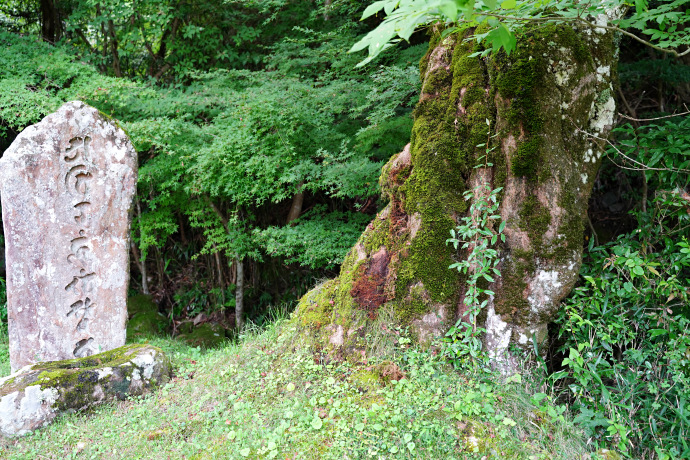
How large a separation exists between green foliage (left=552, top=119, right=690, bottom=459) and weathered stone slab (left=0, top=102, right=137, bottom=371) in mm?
4211

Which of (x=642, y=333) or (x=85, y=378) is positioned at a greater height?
(x=642, y=333)

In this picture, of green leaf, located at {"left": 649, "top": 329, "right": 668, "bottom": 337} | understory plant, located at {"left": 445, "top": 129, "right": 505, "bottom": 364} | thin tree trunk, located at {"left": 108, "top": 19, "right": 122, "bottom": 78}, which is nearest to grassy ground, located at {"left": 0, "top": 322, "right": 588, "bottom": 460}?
understory plant, located at {"left": 445, "top": 129, "right": 505, "bottom": 364}

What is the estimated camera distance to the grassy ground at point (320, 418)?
97.7 inches

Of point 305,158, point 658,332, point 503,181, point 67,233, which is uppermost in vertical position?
point 503,181

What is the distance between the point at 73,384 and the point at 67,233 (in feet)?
5.61

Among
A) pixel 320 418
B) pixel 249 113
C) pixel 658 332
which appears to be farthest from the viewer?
pixel 249 113

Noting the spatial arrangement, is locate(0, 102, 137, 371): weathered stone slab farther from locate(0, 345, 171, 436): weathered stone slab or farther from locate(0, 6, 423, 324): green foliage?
locate(0, 6, 423, 324): green foliage

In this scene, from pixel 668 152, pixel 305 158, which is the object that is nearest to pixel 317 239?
pixel 305 158

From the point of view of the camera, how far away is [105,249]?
464 cm

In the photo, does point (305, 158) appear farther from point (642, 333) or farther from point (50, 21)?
point (50, 21)

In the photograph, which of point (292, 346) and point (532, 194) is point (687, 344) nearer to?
point (532, 194)

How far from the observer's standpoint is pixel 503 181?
10.5 feet

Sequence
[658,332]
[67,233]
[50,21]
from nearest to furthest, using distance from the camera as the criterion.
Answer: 1. [658,332]
2. [67,233]
3. [50,21]

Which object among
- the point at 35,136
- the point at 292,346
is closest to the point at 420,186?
the point at 292,346
